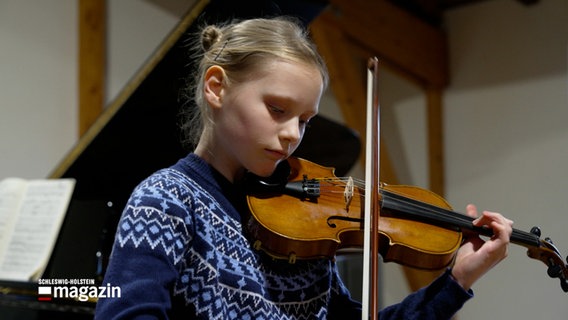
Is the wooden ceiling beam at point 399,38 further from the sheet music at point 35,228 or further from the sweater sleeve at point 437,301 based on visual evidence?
the sweater sleeve at point 437,301

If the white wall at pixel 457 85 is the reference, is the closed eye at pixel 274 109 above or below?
above

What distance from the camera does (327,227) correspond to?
1.17m

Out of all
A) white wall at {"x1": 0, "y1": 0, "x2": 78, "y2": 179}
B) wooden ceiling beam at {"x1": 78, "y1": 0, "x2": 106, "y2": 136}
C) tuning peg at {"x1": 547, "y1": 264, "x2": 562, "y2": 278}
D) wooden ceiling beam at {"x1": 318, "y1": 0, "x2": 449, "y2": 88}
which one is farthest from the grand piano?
wooden ceiling beam at {"x1": 318, "y1": 0, "x2": 449, "y2": 88}

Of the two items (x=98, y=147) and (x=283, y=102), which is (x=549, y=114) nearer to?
(x=98, y=147)

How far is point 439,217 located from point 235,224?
0.42 meters

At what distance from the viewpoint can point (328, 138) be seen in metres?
2.58

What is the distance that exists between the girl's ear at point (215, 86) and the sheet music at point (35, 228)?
113 cm

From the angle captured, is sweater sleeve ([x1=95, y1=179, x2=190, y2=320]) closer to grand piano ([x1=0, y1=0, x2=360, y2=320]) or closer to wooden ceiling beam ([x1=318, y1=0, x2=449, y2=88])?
grand piano ([x1=0, y1=0, x2=360, y2=320])

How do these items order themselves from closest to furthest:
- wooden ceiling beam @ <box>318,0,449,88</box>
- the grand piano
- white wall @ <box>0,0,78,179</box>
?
the grand piano → white wall @ <box>0,0,78,179</box> → wooden ceiling beam @ <box>318,0,449,88</box>

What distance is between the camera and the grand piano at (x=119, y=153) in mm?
1896

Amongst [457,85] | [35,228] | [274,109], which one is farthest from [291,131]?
[457,85]

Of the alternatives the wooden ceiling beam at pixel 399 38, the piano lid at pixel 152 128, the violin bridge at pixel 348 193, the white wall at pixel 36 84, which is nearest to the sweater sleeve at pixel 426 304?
the violin bridge at pixel 348 193

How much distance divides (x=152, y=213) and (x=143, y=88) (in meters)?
1.17

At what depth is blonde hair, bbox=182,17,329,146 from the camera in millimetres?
1113
